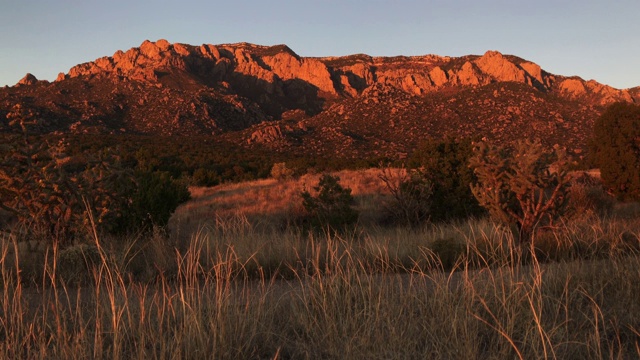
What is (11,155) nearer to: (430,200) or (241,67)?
(430,200)

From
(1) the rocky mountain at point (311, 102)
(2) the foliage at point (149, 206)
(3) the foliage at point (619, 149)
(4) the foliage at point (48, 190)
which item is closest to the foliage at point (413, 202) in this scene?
(2) the foliage at point (149, 206)

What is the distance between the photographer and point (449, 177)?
13.8 meters

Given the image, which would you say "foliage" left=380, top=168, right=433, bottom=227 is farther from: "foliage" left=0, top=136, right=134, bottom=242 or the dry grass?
"foliage" left=0, top=136, right=134, bottom=242

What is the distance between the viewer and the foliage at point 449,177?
13.0m

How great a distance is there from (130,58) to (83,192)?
3751 inches

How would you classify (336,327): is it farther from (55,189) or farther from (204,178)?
(204,178)

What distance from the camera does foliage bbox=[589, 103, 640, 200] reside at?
55.3 ft

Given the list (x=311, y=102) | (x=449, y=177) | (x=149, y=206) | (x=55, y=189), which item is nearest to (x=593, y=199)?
(x=449, y=177)

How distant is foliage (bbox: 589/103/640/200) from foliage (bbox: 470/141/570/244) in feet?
33.1

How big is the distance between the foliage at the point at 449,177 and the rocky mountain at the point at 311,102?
1244 inches

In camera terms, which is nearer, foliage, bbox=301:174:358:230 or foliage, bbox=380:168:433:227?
foliage, bbox=301:174:358:230

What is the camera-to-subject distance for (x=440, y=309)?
11.5 feet

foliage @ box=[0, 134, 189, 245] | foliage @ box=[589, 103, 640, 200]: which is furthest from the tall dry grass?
foliage @ box=[589, 103, 640, 200]

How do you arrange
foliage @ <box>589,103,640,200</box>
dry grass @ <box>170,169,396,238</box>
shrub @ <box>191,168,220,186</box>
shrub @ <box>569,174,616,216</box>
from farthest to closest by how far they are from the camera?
1. shrub @ <box>191,168,220,186</box>
2. foliage @ <box>589,103,640,200</box>
3. shrub @ <box>569,174,616,216</box>
4. dry grass @ <box>170,169,396,238</box>
